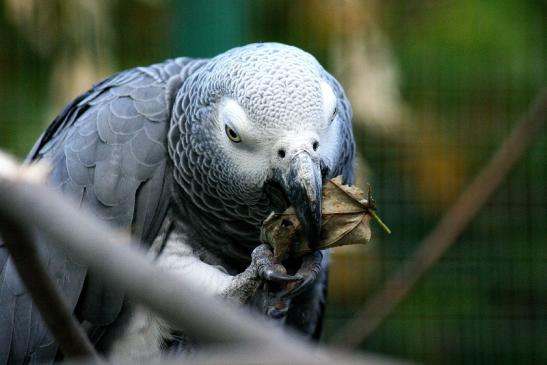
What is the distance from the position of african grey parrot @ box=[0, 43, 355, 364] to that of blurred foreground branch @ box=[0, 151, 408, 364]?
82cm

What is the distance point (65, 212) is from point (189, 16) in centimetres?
167

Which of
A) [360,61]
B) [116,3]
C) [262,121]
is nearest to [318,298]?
[262,121]

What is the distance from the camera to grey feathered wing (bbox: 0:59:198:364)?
148 cm

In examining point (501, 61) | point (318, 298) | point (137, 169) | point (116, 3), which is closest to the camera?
point (137, 169)

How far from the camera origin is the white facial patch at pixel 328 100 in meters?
1.29

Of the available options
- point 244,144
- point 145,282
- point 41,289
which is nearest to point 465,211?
point 244,144

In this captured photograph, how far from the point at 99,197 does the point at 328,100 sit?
0.47m

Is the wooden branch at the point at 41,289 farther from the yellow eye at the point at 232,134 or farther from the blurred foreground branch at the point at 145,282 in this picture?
the yellow eye at the point at 232,134

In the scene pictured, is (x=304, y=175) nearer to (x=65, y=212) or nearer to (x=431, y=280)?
(x=65, y=212)

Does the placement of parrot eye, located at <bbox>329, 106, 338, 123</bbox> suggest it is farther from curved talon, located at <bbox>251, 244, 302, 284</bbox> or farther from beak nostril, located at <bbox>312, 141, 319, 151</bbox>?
curved talon, located at <bbox>251, 244, 302, 284</bbox>

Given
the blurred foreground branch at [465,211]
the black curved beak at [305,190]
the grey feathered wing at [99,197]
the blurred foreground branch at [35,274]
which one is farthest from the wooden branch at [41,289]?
the blurred foreground branch at [465,211]

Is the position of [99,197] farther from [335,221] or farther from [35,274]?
[35,274]

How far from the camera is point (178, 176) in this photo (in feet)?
4.87

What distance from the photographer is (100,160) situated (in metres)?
1.50
